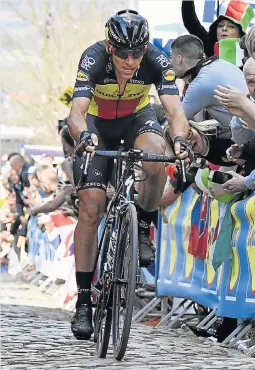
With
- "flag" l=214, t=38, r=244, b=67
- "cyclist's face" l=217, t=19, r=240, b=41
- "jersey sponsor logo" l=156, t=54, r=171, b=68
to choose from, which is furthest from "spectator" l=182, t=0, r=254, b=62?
"jersey sponsor logo" l=156, t=54, r=171, b=68

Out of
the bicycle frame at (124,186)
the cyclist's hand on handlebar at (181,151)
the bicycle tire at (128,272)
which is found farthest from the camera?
the bicycle frame at (124,186)

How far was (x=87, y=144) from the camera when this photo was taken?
6.73 m

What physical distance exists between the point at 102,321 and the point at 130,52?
5.55 feet

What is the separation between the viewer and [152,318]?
427 inches

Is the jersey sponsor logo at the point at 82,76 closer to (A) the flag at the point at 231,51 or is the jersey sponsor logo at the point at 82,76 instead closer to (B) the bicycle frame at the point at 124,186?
(B) the bicycle frame at the point at 124,186

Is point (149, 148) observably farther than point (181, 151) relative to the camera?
Yes

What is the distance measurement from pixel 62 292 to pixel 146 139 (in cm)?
776

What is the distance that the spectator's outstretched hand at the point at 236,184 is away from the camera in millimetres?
8031

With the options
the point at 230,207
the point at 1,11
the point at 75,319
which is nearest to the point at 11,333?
the point at 75,319

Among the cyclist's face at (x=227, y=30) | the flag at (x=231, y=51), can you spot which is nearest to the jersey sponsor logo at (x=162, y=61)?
the flag at (x=231, y=51)

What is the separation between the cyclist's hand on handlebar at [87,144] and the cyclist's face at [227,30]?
338 centimetres

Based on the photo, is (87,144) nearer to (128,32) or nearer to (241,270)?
(128,32)

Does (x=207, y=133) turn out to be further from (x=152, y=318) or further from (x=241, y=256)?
(x=152, y=318)

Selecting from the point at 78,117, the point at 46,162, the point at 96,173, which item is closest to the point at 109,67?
the point at 78,117
